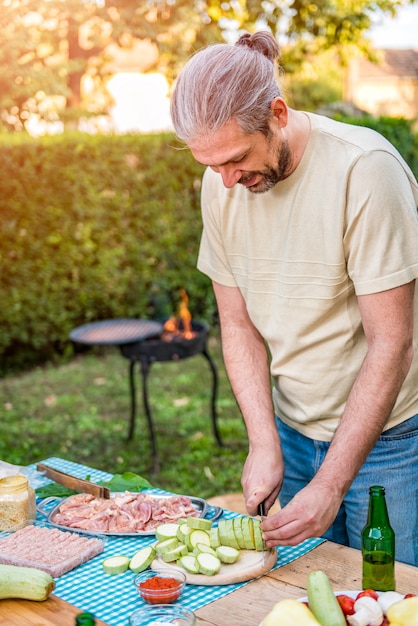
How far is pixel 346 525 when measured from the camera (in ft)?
8.18

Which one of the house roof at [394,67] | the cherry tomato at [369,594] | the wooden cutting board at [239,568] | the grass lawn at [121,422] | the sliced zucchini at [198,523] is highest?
the house roof at [394,67]

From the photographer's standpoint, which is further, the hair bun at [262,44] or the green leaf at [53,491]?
the green leaf at [53,491]

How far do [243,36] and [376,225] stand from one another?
0.69 m

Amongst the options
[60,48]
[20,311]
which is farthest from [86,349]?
[60,48]

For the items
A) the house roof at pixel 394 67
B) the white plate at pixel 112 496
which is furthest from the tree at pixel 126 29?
the house roof at pixel 394 67

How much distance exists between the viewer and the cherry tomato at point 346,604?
1673mm

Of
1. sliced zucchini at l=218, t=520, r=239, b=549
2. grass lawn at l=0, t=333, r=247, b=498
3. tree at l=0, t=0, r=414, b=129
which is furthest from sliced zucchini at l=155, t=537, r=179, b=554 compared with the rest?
tree at l=0, t=0, r=414, b=129

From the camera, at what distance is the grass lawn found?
19.0 ft

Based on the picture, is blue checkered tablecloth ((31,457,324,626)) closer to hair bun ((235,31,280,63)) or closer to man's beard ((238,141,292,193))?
man's beard ((238,141,292,193))

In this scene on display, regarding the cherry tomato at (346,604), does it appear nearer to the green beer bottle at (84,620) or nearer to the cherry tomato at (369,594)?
the cherry tomato at (369,594)

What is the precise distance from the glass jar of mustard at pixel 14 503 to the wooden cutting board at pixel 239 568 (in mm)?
495

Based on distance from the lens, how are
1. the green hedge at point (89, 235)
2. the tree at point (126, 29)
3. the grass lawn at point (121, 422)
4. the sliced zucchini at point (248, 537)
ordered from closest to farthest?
the sliced zucchini at point (248, 537)
the grass lawn at point (121, 422)
the green hedge at point (89, 235)
the tree at point (126, 29)

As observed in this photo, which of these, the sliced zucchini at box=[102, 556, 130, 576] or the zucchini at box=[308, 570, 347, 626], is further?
the sliced zucchini at box=[102, 556, 130, 576]

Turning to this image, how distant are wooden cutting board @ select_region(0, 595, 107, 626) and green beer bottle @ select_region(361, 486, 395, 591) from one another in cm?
63
